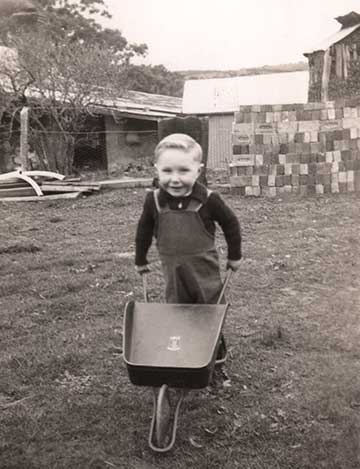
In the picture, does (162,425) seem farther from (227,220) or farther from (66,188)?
(66,188)

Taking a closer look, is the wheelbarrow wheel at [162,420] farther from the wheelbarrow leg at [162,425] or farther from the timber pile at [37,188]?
the timber pile at [37,188]

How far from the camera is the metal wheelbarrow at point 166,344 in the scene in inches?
112

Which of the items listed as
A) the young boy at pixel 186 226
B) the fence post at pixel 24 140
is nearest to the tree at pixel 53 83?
the fence post at pixel 24 140

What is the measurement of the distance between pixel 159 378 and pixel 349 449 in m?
0.92

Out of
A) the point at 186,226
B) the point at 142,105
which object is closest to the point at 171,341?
the point at 186,226

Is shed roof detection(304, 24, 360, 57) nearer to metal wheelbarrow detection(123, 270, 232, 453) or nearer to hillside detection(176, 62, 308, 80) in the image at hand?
hillside detection(176, 62, 308, 80)

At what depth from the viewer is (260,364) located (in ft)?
12.7

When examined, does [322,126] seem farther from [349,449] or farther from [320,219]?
[349,449]

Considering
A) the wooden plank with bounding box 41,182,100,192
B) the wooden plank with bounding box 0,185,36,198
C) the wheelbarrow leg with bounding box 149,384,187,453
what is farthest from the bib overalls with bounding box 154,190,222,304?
the wooden plank with bounding box 0,185,36,198

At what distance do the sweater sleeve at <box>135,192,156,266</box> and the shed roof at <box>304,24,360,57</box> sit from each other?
11484mm

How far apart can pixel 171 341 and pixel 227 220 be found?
701mm

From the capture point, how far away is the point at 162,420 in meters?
3.01

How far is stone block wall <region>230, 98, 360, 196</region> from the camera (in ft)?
33.6

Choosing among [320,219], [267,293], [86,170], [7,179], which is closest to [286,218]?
[320,219]
